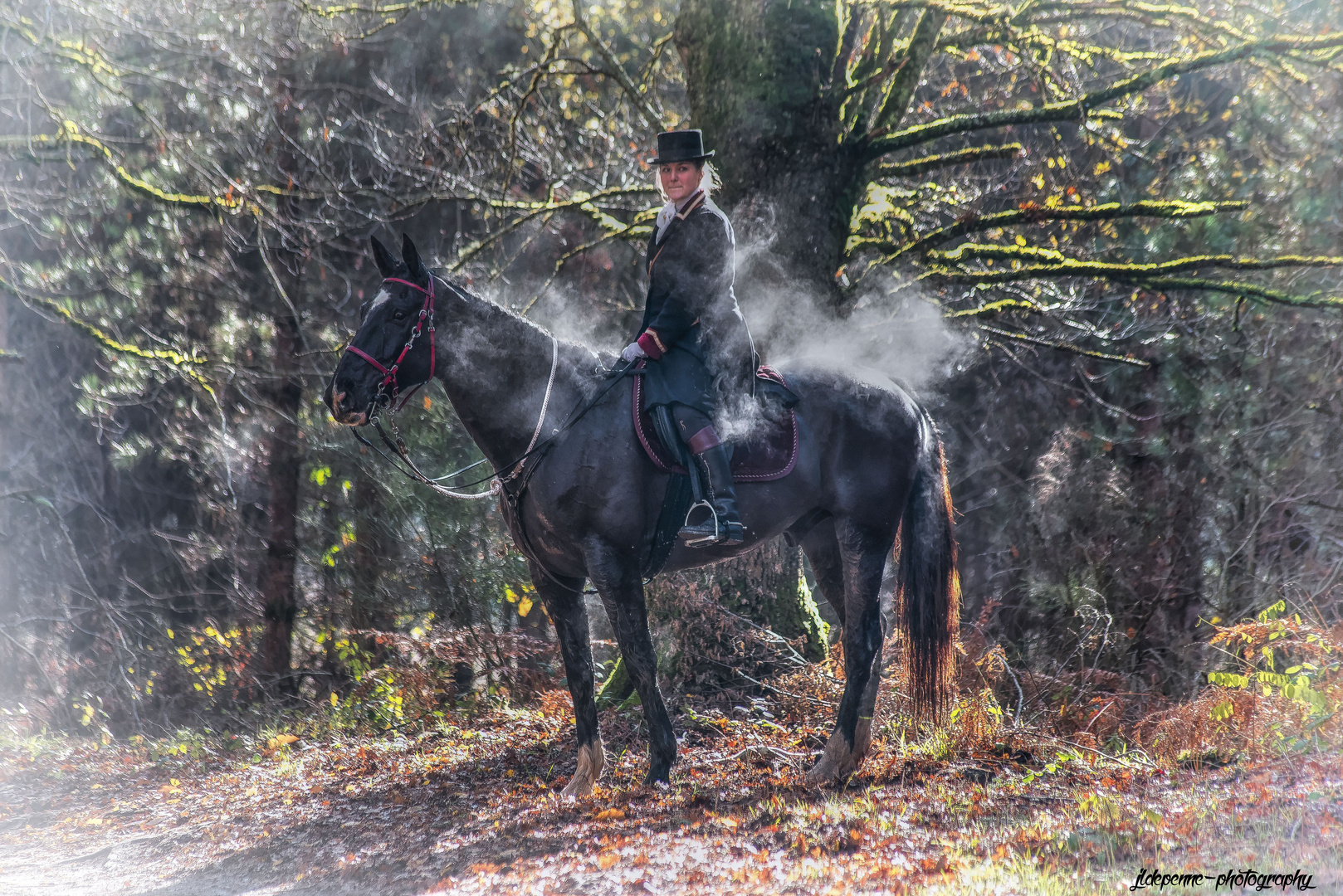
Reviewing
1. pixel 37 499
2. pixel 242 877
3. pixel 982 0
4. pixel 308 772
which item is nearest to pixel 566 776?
pixel 242 877

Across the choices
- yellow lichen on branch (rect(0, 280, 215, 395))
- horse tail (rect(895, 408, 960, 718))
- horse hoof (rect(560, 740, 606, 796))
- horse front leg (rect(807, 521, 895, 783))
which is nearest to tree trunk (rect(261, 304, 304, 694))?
yellow lichen on branch (rect(0, 280, 215, 395))

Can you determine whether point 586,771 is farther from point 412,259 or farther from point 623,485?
point 412,259

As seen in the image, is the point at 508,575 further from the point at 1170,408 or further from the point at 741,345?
the point at 1170,408

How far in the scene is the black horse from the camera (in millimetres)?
4914

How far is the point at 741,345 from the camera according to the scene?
517 centimetres

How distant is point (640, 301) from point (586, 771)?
6.54m

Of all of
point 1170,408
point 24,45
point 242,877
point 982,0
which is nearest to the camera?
point 242,877

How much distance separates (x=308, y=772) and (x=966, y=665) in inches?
201

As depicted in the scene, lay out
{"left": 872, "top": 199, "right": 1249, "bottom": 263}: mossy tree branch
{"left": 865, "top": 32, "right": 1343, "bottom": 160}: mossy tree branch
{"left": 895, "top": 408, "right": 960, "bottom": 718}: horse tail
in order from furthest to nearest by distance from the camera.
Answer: {"left": 872, "top": 199, "right": 1249, "bottom": 263}: mossy tree branch
{"left": 865, "top": 32, "right": 1343, "bottom": 160}: mossy tree branch
{"left": 895, "top": 408, "right": 960, "bottom": 718}: horse tail

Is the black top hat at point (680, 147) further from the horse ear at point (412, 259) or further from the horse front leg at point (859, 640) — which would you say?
the horse front leg at point (859, 640)

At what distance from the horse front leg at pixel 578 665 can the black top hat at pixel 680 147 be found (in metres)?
2.46

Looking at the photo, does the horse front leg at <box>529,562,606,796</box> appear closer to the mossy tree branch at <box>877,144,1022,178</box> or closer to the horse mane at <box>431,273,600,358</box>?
the horse mane at <box>431,273,600,358</box>

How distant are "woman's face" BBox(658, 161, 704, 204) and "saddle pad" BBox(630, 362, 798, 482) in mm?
1019

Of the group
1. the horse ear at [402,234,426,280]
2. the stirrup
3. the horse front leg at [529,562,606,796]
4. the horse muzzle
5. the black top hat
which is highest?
the black top hat
